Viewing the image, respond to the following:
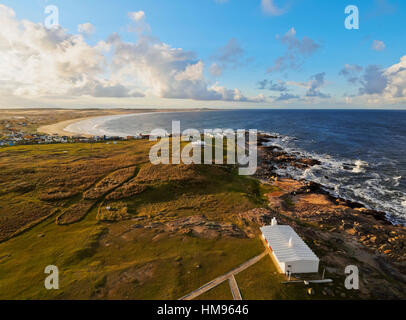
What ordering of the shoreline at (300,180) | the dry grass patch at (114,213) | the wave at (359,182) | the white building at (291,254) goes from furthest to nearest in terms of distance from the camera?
the wave at (359,182)
the shoreline at (300,180)
the dry grass patch at (114,213)
the white building at (291,254)

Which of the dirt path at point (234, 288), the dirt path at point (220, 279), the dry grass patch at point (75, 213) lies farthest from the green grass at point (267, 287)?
the dry grass patch at point (75, 213)

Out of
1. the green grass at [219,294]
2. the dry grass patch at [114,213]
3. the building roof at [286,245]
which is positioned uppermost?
the building roof at [286,245]

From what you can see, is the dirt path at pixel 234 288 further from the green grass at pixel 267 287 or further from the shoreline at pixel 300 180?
the shoreline at pixel 300 180

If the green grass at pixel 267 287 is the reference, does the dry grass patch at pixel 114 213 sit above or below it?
above

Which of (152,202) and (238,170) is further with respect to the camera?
(238,170)

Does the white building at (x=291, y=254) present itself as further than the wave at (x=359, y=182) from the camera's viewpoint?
No
